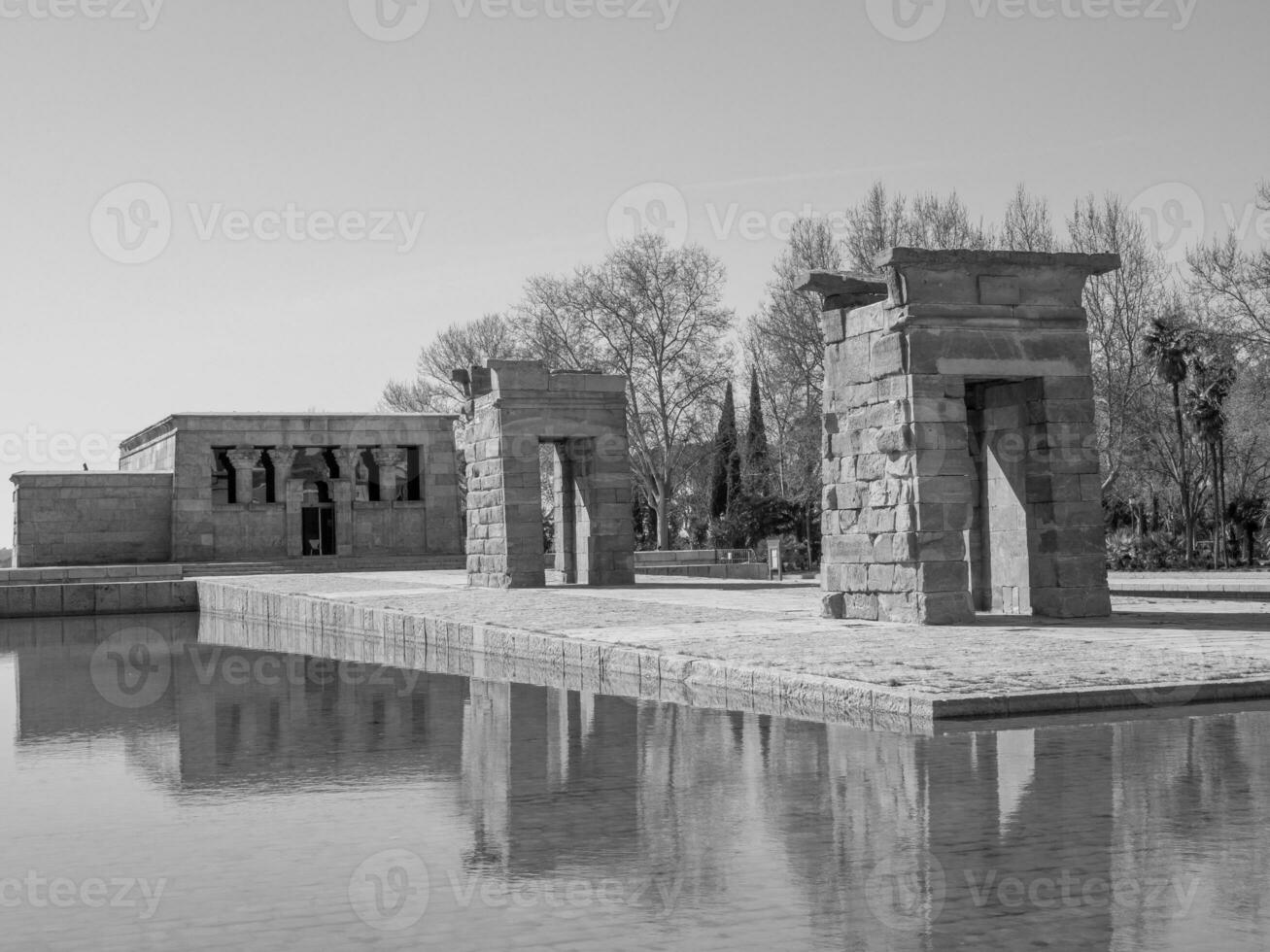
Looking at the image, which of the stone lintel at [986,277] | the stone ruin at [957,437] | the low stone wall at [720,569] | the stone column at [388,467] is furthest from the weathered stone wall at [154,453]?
the stone lintel at [986,277]

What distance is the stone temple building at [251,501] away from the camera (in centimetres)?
4100

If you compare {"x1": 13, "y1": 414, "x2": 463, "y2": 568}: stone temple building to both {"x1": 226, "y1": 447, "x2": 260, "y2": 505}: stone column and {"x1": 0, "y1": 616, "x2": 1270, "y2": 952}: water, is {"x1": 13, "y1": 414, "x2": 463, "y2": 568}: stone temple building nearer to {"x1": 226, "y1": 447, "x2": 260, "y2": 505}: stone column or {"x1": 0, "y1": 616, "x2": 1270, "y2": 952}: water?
{"x1": 226, "y1": 447, "x2": 260, "y2": 505}: stone column

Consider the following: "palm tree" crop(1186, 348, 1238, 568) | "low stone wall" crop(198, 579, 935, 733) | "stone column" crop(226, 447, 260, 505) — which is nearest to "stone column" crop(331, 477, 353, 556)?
"stone column" crop(226, 447, 260, 505)

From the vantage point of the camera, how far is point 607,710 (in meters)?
10.9

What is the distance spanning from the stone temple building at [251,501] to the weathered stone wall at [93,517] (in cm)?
3

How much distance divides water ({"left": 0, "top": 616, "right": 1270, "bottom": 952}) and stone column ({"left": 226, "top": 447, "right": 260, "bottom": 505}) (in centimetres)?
3126

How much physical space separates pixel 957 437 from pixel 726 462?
3938cm

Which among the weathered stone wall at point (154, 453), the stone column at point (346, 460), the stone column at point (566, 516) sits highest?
the weathered stone wall at point (154, 453)

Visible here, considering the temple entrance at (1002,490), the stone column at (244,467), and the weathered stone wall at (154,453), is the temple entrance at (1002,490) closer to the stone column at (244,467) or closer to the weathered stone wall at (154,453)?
the stone column at (244,467)

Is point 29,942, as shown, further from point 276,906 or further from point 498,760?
point 498,760

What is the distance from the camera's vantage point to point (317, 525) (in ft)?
142

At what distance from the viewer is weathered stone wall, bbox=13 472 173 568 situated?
40688 mm

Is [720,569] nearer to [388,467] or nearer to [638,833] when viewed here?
[388,467]

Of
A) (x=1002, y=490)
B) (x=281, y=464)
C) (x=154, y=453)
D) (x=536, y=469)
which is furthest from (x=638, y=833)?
(x=154, y=453)
